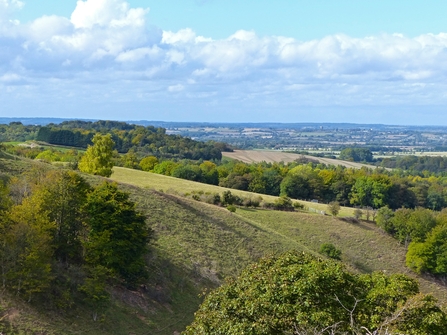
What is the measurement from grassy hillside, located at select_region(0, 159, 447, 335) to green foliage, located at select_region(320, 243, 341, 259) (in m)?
1.31

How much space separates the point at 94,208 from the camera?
29.9 meters

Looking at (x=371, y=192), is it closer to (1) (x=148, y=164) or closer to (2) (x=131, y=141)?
(1) (x=148, y=164)

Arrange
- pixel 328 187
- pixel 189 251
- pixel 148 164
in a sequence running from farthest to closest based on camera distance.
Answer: pixel 148 164
pixel 328 187
pixel 189 251

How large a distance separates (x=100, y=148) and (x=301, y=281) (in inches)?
1734

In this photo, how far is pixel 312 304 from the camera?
59.1 ft

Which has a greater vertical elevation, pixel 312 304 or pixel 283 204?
pixel 312 304

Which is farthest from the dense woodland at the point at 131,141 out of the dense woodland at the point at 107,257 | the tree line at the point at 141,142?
the dense woodland at the point at 107,257

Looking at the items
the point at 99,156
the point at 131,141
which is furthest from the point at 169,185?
the point at 131,141

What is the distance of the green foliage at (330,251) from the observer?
Result: 170 feet

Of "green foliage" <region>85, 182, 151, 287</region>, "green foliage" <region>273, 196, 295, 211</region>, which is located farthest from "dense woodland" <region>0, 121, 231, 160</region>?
"green foliage" <region>85, 182, 151, 287</region>

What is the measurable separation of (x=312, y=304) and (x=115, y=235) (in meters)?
15.4

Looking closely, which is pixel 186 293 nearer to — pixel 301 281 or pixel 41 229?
pixel 41 229

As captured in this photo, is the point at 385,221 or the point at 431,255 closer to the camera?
the point at 431,255

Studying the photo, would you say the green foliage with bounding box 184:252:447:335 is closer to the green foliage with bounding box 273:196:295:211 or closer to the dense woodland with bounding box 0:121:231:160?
the green foliage with bounding box 273:196:295:211
